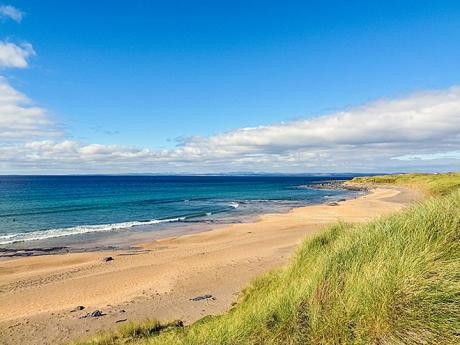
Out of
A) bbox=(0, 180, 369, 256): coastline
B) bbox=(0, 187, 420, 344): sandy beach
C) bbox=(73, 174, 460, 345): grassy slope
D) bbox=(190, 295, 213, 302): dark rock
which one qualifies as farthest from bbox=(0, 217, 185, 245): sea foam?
bbox=(73, 174, 460, 345): grassy slope

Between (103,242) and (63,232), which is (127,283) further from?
(63,232)

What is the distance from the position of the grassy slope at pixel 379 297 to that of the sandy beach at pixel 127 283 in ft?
16.8

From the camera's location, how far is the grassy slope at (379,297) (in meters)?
5.16

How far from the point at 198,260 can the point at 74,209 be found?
34.8 meters

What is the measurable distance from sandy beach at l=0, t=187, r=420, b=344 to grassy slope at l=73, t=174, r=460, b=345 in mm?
5125

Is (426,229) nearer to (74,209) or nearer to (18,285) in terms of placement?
(18,285)

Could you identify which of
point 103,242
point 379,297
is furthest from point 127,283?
point 379,297

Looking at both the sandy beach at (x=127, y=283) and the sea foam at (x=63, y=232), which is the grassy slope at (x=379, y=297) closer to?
the sandy beach at (x=127, y=283)

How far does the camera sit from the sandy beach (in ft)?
40.3

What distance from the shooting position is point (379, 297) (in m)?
5.58

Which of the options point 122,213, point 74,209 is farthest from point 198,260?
point 74,209

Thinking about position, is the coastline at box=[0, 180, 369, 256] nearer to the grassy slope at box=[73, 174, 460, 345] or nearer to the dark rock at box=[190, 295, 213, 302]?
the dark rock at box=[190, 295, 213, 302]

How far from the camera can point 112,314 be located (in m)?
12.9

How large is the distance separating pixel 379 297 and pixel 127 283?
14.4m
